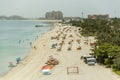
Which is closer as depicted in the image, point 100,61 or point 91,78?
point 91,78

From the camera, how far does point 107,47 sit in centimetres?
4144

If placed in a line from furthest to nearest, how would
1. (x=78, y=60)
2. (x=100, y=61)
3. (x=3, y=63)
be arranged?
(x=3, y=63) → (x=78, y=60) → (x=100, y=61)

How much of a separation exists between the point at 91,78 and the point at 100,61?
27.9 feet

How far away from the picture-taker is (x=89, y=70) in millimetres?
36875

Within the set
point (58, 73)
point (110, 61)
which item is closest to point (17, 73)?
point (58, 73)

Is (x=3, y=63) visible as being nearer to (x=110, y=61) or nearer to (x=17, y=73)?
(x=17, y=73)

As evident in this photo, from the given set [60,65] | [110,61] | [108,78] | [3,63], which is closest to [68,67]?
[60,65]

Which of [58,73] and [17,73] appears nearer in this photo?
[58,73]

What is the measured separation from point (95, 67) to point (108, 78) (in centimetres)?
621

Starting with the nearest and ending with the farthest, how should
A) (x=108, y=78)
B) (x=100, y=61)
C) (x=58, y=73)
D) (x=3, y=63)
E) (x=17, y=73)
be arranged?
(x=108, y=78), (x=58, y=73), (x=17, y=73), (x=100, y=61), (x=3, y=63)

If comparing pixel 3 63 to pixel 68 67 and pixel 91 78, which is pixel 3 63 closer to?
pixel 68 67

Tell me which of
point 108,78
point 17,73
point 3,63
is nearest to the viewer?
point 108,78

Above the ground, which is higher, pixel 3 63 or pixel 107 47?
pixel 107 47

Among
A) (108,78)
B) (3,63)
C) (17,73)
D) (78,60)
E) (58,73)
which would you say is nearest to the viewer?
(108,78)
